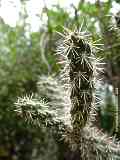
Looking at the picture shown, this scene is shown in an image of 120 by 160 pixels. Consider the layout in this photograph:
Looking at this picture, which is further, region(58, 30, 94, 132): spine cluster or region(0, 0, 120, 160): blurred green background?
region(0, 0, 120, 160): blurred green background

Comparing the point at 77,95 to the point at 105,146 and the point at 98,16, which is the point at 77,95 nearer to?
the point at 105,146

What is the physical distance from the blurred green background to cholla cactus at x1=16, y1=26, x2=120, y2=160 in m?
0.85

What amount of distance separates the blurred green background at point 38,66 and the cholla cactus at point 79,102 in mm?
846

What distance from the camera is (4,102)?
4324 millimetres

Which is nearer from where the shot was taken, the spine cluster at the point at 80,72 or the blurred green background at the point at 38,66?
the spine cluster at the point at 80,72

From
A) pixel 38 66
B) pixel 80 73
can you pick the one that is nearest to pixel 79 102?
pixel 80 73

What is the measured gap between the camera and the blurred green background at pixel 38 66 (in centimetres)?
295

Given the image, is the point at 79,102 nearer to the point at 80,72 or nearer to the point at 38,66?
the point at 80,72

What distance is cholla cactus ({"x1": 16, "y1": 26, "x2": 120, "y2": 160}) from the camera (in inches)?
60.8

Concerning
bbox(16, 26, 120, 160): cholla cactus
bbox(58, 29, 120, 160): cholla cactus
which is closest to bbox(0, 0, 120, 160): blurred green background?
bbox(16, 26, 120, 160): cholla cactus

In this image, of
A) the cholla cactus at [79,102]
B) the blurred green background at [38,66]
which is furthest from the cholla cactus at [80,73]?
the blurred green background at [38,66]

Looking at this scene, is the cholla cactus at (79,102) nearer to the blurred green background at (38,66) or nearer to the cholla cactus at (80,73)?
the cholla cactus at (80,73)

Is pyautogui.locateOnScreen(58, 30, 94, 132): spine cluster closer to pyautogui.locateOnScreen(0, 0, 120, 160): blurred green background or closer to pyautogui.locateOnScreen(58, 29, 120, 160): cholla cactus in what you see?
pyautogui.locateOnScreen(58, 29, 120, 160): cholla cactus

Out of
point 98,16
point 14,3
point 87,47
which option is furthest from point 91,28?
point 87,47
